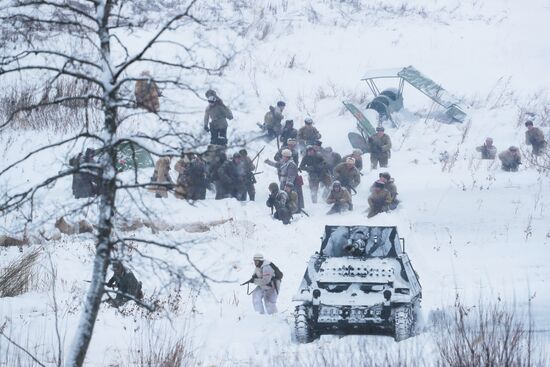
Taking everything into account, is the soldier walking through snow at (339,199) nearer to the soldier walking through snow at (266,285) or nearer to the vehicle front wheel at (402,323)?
the soldier walking through snow at (266,285)

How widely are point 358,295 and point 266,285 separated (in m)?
2.29

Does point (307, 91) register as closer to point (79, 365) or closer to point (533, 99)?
point (533, 99)

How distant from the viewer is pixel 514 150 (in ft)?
71.9

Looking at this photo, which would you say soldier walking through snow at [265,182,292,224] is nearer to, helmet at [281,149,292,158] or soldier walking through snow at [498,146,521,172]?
helmet at [281,149,292,158]

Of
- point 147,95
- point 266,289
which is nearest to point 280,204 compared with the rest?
point 266,289

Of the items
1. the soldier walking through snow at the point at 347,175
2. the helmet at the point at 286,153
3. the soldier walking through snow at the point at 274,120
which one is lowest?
the soldier walking through snow at the point at 347,175

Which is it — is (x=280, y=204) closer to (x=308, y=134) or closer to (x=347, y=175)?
(x=347, y=175)

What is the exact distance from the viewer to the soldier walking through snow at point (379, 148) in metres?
22.6

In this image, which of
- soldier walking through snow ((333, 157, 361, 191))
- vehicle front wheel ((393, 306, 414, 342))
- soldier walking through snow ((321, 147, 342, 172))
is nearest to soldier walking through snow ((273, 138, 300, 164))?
soldier walking through snow ((321, 147, 342, 172))

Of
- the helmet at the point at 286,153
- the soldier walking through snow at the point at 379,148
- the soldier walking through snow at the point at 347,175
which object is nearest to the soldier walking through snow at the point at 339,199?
the soldier walking through snow at the point at 347,175

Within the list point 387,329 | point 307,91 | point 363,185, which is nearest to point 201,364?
point 387,329

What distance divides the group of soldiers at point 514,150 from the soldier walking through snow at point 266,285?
398 inches

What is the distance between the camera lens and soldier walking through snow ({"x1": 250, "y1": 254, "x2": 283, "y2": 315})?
46.6 ft

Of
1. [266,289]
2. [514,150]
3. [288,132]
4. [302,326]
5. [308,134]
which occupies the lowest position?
[302,326]
